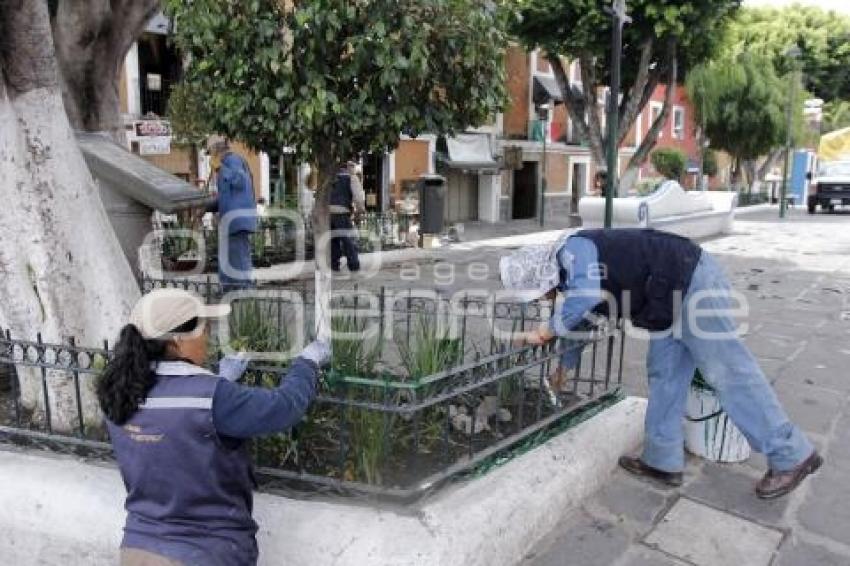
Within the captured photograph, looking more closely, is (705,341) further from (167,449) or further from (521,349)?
(167,449)

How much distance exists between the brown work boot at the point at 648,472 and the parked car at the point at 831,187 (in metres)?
23.7

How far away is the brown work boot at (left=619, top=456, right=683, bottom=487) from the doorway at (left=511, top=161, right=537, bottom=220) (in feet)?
75.3

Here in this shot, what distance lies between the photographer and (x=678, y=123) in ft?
117

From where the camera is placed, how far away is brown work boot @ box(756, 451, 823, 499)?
338 centimetres

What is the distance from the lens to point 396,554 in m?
2.60

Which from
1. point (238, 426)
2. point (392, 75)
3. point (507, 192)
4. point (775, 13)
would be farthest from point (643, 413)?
point (775, 13)

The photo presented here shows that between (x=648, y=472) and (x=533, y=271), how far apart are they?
48.9 inches

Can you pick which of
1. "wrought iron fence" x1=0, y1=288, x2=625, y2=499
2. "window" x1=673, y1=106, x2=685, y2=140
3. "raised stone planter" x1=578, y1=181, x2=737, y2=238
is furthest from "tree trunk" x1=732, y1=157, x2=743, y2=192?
"wrought iron fence" x1=0, y1=288, x2=625, y2=499

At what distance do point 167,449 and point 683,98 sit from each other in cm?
3671

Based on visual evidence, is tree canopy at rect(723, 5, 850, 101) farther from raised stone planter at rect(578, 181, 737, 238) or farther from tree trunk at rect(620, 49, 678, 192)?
raised stone planter at rect(578, 181, 737, 238)

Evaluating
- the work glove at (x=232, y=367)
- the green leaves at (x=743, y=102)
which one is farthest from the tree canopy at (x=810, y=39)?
the work glove at (x=232, y=367)

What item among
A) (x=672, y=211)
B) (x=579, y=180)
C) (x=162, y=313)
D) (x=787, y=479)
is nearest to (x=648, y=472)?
(x=787, y=479)

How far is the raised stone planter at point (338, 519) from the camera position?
2668 millimetres

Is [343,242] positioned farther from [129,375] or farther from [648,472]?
[129,375]
